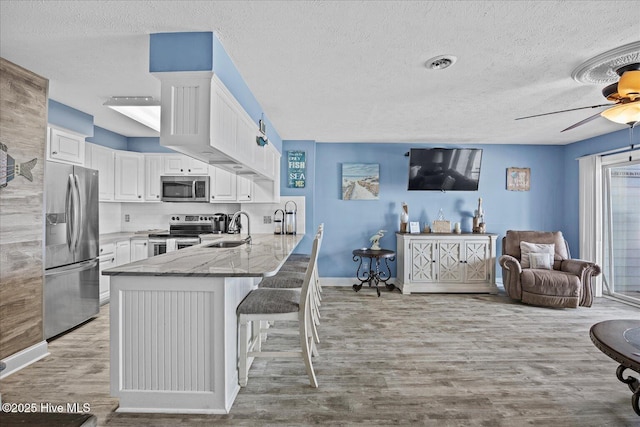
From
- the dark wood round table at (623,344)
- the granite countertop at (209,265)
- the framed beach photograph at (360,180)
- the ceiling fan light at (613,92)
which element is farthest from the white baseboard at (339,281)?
the ceiling fan light at (613,92)

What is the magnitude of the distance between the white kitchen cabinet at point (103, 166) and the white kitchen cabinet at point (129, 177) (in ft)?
0.21

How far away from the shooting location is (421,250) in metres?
5.08

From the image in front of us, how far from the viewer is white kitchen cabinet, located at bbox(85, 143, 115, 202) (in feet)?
14.6

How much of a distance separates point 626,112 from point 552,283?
2.55m

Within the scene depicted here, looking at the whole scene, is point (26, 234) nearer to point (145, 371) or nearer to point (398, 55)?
point (145, 371)

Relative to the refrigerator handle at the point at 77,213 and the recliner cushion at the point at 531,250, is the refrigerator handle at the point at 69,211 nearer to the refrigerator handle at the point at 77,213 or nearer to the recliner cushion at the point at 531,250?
the refrigerator handle at the point at 77,213

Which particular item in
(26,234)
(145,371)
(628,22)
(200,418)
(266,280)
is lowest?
(200,418)

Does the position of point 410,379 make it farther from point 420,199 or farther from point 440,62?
point 420,199

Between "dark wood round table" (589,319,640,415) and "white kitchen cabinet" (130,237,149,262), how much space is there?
486cm

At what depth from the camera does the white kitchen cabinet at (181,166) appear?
16.5 feet

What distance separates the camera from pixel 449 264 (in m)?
5.09

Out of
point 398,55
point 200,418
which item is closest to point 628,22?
point 398,55

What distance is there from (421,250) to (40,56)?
4.76 metres

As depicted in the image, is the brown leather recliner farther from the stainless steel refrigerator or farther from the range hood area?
the stainless steel refrigerator
